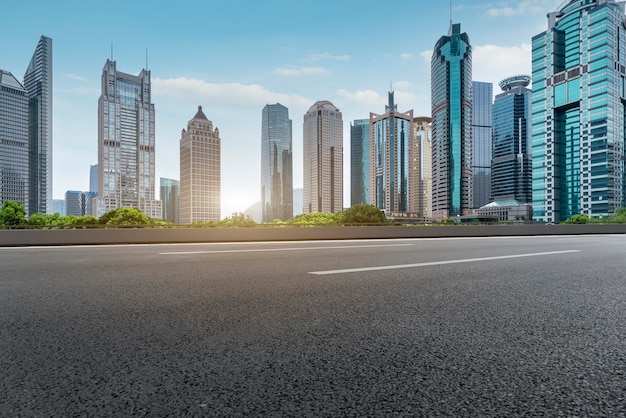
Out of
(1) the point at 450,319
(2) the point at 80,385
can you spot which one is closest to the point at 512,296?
(1) the point at 450,319

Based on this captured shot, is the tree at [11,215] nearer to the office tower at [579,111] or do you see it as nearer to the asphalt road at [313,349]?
the asphalt road at [313,349]

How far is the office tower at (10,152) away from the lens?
182875mm

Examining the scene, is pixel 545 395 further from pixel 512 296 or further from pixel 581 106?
pixel 581 106

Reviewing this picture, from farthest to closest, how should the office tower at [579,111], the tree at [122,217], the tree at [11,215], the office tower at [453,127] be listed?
the office tower at [453,127]
the office tower at [579,111]
the tree at [11,215]
the tree at [122,217]

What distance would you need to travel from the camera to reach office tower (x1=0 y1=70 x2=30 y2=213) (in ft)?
600

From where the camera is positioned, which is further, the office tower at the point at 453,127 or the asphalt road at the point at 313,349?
the office tower at the point at 453,127

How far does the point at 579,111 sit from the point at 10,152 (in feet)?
870

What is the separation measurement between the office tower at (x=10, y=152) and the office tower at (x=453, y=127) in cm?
20996

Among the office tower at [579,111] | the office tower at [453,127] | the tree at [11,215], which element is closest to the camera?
the tree at [11,215]

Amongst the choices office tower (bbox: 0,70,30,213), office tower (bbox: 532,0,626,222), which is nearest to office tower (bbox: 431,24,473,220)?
office tower (bbox: 532,0,626,222)

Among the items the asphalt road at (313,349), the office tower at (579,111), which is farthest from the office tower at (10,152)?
the office tower at (579,111)

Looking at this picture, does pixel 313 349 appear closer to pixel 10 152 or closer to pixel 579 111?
pixel 579 111

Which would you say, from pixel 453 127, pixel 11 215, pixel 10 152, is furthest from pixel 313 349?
pixel 10 152

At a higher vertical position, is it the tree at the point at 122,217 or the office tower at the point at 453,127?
the office tower at the point at 453,127
